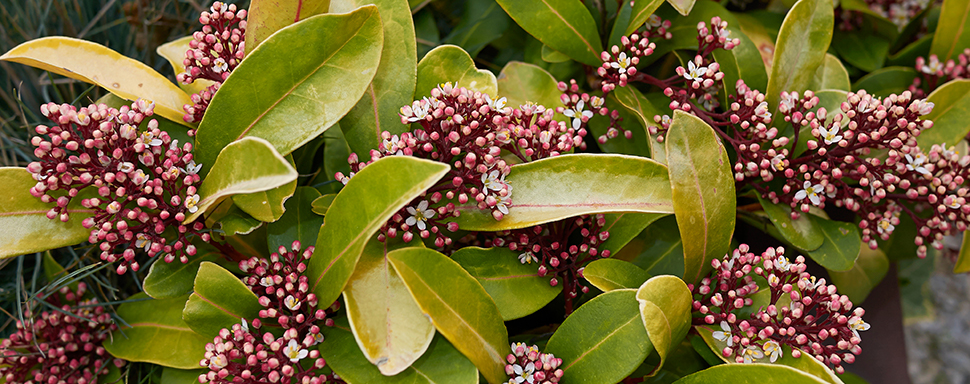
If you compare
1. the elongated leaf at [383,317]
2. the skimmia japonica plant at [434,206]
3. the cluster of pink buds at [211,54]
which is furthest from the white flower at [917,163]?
the cluster of pink buds at [211,54]

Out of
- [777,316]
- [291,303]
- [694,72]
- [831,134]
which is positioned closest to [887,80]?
[831,134]

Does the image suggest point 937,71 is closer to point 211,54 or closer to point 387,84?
point 387,84

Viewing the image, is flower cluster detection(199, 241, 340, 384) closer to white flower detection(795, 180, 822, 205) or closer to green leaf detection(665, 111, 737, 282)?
green leaf detection(665, 111, 737, 282)

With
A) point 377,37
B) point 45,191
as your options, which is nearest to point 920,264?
point 377,37

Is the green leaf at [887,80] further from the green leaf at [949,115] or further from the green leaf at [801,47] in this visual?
the green leaf at [801,47]

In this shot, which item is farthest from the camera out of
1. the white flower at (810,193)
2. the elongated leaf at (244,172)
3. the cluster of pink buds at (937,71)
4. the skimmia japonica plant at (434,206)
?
the cluster of pink buds at (937,71)

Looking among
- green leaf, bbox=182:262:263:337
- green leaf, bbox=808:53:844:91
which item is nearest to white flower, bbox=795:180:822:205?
green leaf, bbox=808:53:844:91

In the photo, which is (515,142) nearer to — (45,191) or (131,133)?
(131,133)
